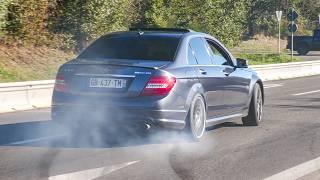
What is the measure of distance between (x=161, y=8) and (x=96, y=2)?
6.83m

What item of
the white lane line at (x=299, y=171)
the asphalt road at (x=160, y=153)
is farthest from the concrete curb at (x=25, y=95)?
the white lane line at (x=299, y=171)

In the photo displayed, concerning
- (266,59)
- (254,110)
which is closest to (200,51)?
(254,110)

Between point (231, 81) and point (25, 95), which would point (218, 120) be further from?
point (25, 95)

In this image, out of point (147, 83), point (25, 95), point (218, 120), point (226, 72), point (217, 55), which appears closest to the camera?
point (147, 83)

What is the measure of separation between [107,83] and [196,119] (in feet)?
4.48

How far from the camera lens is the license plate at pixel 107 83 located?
7926mm

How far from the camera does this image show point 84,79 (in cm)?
809

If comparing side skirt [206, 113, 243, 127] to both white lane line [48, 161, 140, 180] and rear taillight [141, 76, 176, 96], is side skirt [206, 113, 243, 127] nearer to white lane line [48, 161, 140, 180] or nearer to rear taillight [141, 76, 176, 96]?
rear taillight [141, 76, 176, 96]

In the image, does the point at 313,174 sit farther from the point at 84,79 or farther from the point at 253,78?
the point at 253,78

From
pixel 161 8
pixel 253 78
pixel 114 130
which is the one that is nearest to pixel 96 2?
pixel 161 8

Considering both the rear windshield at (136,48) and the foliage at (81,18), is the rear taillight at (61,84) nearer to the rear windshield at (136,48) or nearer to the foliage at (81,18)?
the rear windshield at (136,48)

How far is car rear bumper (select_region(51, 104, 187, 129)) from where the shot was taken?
7852 millimetres

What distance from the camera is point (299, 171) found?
22.9ft

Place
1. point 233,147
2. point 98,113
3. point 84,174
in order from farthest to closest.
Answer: point 233,147, point 98,113, point 84,174
